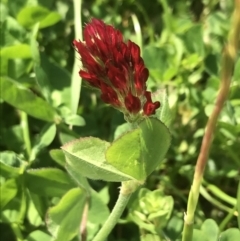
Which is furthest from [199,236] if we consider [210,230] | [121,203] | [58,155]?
[58,155]

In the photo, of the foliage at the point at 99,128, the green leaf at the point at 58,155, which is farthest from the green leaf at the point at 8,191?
the green leaf at the point at 58,155

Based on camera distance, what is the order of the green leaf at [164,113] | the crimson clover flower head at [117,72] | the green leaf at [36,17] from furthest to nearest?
the green leaf at [36,17], the green leaf at [164,113], the crimson clover flower head at [117,72]

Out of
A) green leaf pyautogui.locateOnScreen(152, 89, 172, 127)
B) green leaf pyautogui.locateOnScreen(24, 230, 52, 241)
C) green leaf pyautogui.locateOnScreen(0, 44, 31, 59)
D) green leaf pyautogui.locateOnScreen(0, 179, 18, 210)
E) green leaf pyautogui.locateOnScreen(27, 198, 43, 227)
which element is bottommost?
green leaf pyautogui.locateOnScreen(24, 230, 52, 241)

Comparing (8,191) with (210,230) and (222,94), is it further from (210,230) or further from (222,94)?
(222,94)

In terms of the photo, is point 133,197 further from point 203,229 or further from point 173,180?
point 173,180

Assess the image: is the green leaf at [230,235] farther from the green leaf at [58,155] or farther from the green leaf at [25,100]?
the green leaf at [25,100]

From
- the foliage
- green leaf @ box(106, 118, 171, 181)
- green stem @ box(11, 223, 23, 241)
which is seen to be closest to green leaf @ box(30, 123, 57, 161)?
the foliage

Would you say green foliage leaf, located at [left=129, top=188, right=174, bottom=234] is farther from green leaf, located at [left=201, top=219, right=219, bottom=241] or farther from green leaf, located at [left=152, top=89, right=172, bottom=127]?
green leaf, located at [left=152, top=89, right=172, bottom=127]
